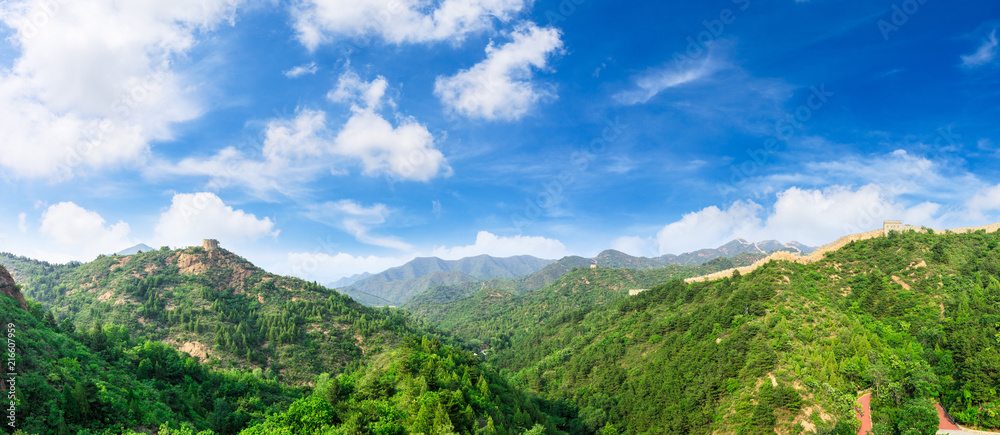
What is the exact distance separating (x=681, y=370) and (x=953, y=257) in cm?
5008

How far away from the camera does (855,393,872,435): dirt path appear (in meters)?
45.6

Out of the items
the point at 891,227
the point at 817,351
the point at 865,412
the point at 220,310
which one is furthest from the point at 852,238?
the point at 220,310

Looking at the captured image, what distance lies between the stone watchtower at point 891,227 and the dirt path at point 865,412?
47.4 metres

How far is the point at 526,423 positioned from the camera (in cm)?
4775

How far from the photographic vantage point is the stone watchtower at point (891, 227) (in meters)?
77.2

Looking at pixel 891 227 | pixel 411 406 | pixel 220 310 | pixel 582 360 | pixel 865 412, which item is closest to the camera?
pixel 411 406

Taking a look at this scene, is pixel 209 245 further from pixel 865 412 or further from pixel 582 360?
pixel 865 412

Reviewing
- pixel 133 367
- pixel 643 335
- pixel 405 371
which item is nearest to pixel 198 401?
pixel 133 367

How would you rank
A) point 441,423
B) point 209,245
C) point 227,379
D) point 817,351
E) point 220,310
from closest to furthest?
point 441,423 → point 817,351 → point 227,379 → point 220,310 → point 209,245

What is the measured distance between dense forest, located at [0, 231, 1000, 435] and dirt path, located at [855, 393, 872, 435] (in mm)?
1072

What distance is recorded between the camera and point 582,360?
301 feet

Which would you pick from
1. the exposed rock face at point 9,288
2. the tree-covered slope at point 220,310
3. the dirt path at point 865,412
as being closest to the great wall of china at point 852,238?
the dirt path at point 865,412

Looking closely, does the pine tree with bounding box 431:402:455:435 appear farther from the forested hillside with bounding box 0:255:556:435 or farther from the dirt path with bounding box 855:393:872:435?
the dirt path with bounding box 855:393:872:435

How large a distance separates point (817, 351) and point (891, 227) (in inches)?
1972
